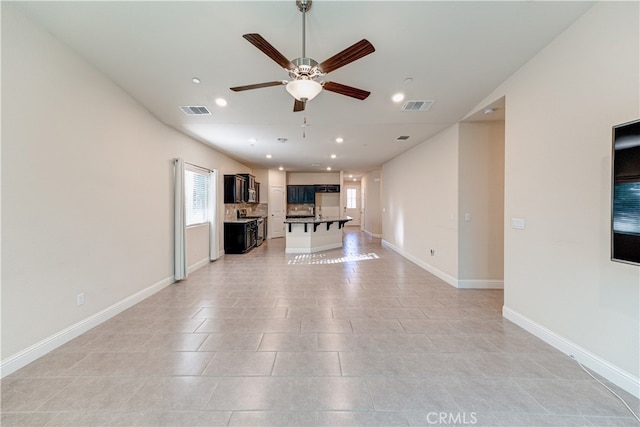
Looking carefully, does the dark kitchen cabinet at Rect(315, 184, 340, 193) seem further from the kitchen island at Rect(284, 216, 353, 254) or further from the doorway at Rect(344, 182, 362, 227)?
the kitchen island at Rect(284, 216, 353, 254)

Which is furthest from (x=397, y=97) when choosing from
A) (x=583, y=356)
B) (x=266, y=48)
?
(x=583, y=356)

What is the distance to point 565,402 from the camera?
5.77 ft

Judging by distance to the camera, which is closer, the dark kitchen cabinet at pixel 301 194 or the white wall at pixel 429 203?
the white wall at pixel 429 203

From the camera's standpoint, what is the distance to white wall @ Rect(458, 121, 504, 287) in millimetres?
4141

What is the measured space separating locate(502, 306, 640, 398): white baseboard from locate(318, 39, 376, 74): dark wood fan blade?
3.08 meters

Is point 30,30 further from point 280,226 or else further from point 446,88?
point 280,226

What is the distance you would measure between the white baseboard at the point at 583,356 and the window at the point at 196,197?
573 centimetres

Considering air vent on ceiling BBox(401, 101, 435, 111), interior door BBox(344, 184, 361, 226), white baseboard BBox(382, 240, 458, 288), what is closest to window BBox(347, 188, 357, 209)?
interior door BBox(344, 184, 361, 226)

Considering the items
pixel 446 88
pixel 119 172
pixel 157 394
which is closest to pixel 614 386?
pixel 446 88

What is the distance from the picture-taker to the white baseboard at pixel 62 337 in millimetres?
2066

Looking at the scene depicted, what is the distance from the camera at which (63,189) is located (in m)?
2.52

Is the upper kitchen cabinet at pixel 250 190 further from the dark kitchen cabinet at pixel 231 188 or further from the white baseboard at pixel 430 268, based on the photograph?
the white baseboard at pixel 430 268

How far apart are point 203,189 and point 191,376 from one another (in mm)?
4841

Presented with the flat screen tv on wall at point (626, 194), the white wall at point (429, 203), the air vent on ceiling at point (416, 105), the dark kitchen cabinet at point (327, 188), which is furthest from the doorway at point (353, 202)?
the flat screen tv on wall at point (626, 194)
